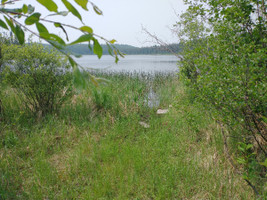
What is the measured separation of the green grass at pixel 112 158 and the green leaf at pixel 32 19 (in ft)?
7.02

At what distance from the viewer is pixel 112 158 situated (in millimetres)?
3070

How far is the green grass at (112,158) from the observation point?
7.91 feet

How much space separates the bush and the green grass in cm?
32

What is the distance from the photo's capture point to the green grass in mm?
2412

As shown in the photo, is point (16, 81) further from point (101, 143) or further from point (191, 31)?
point (191, 31)

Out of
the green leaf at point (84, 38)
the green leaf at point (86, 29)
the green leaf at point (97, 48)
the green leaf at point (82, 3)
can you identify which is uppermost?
the green leaf at point (82, 3)

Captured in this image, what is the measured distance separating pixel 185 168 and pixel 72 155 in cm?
166

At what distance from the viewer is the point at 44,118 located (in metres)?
4.18

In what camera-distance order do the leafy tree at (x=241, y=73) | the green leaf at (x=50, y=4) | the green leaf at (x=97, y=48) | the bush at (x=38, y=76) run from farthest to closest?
the bush at (x=38, y=76)
the leafy tree at (x=241, y=73)
the green leaf at (x=97, y=48)
the green leaf at (x=50, y=4)

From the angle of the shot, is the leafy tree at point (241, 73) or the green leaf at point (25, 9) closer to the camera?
the green leaf at point (25, 9)

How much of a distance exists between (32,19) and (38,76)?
3899mm

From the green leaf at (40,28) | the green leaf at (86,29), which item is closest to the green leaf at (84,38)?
the green leaf at (86,29)

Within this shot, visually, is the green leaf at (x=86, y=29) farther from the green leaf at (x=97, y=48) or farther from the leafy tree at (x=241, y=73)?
the leafy tree at (x=241, y=73)

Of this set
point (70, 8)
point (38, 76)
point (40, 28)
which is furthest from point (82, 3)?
point (38, 76)
